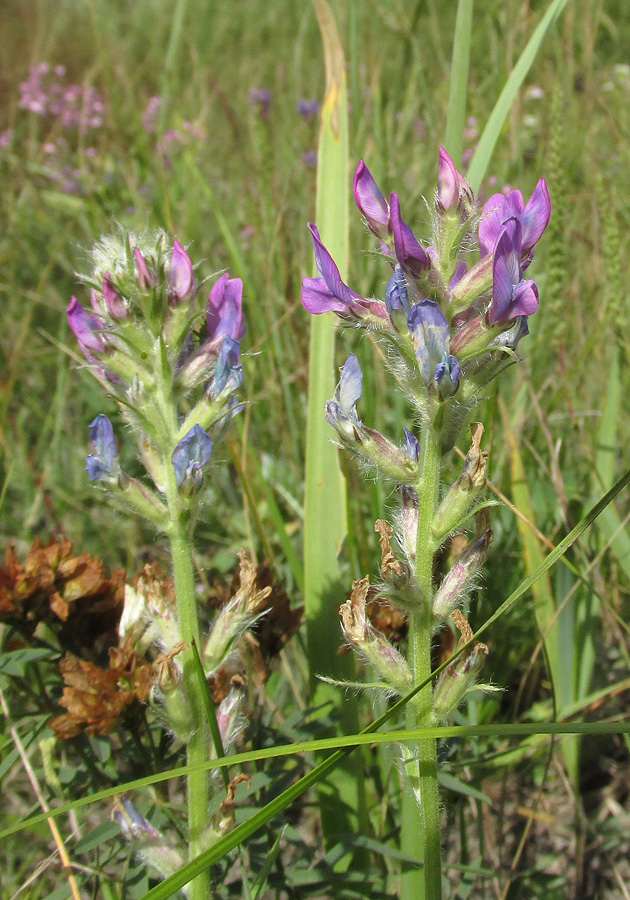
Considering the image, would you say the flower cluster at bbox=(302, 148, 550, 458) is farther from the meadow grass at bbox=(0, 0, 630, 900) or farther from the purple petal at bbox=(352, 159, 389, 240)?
the meadow grass at bbox=(0, 0, 630, 900)

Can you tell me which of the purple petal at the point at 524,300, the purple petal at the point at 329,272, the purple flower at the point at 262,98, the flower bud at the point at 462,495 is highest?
the purple flower at the point at 262,98

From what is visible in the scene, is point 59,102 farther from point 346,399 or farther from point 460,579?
point 460,579

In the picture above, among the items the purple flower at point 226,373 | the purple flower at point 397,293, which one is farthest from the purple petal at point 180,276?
the purple flower at point 397,293

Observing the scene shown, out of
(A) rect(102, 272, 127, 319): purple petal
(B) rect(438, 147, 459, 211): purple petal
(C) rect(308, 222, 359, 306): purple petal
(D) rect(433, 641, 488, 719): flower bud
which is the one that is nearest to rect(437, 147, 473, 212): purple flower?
(B) rect(438, 147, 459, 211): purple petal

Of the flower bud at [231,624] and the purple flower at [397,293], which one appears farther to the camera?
the flower bud at [231,624]

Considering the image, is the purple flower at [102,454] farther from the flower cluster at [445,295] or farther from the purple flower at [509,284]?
the purple flower at [509,284]

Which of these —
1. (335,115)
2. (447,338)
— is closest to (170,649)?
(447,338)

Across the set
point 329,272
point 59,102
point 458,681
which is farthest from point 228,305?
point 59,102
